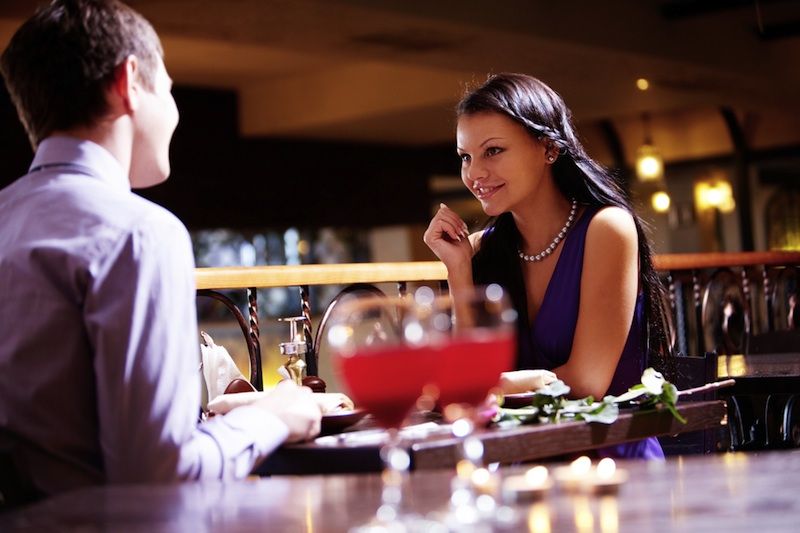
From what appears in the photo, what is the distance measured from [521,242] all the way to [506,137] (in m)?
0.32

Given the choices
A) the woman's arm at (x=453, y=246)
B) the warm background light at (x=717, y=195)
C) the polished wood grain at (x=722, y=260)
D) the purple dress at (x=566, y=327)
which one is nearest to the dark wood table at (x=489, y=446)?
the purple dress at (x=566, y=327)

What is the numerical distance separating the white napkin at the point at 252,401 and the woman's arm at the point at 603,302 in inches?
28.4

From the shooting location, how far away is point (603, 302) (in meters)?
2.70

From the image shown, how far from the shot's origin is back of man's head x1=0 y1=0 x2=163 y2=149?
1646 mm

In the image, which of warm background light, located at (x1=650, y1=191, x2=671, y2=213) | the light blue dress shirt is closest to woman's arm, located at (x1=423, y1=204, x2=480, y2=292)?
the light blue dress shirt

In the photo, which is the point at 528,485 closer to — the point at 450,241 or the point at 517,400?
the point at 517,400

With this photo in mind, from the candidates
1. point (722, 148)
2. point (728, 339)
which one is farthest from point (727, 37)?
point (728, 339)

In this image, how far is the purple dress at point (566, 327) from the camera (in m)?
2.79

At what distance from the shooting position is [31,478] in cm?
152

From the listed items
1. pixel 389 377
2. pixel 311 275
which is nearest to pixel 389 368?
pixel 389 377

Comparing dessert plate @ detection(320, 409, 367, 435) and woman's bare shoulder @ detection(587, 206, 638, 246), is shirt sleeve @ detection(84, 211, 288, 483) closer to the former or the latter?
dessert plate @ detection(320, 409, 367, 435)

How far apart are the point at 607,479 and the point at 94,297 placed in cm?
71

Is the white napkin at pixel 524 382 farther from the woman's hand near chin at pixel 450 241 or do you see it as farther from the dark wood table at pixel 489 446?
the woman's hand near chin at pixel 450 241

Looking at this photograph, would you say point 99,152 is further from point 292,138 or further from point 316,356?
point 292,138
